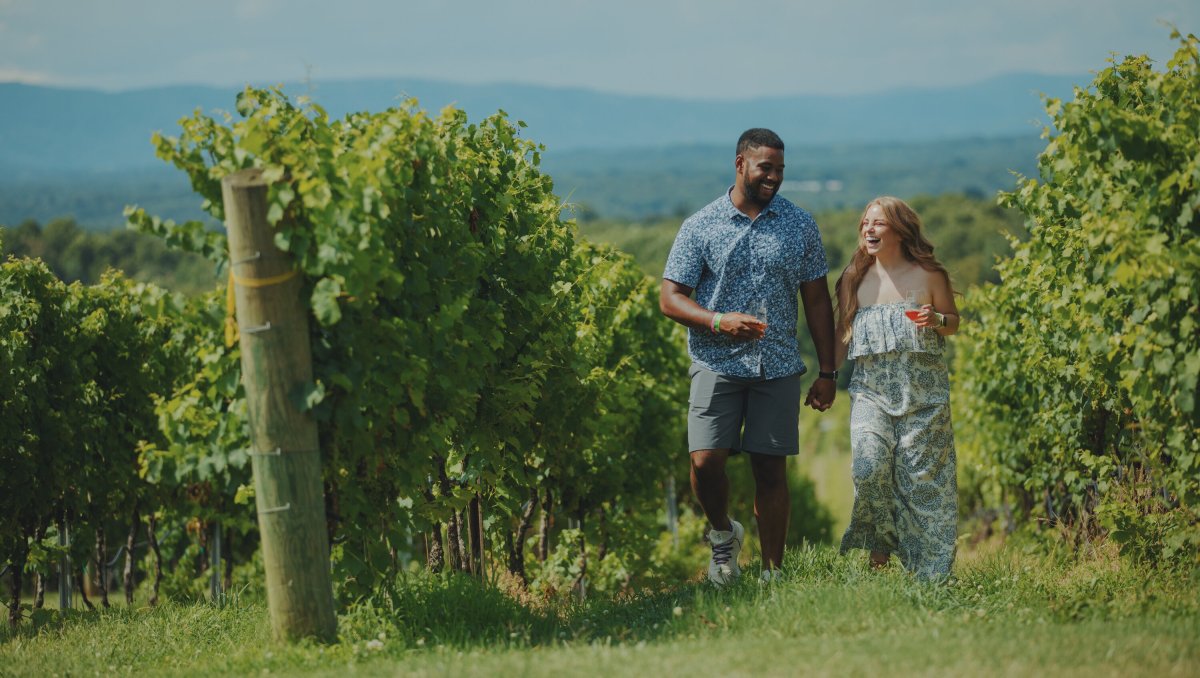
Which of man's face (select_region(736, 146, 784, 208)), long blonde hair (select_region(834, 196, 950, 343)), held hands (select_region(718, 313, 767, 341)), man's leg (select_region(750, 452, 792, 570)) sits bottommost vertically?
man's leg (select_region(750, 452, 792, 570))

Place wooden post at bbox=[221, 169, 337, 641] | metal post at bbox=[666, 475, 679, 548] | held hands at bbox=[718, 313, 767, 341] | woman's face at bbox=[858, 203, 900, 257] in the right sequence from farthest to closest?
metal post at bbox=[666, 475, 679, 548] < woman's face at bbox=[858, 203, 900, 257] < held hands at bbox=[718, 313, 767, 341] < wooden post at bbox=[221, 169, 337, 641]

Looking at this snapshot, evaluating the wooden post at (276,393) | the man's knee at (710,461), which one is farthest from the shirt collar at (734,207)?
the wooden post at (276,393)

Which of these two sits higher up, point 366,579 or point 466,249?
point 466,249

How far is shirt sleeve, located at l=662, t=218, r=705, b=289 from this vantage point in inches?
225

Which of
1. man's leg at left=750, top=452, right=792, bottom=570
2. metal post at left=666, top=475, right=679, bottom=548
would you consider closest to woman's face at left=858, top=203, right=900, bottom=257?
man's leg at left=750, top=452, right=792, bottom=570

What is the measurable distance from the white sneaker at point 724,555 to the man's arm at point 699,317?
3.45 ft

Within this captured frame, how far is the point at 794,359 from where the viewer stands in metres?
5.68

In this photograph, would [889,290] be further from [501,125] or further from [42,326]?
[42,326]

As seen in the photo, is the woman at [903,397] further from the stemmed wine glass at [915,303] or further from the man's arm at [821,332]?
the man's arm at [821,332]

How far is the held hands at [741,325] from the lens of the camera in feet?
17.6

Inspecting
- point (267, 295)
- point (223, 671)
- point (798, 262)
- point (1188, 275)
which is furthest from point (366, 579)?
point (1188, 275)

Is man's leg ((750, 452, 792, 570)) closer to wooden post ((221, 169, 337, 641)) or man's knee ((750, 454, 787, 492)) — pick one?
man's knee ((750, 454, 787, 492))

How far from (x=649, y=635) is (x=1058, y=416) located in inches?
179

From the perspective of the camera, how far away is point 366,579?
501 cm
